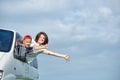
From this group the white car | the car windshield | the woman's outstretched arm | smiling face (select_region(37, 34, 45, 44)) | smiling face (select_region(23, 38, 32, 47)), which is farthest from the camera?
smiling face (select_region(37, 34, 45, 44))

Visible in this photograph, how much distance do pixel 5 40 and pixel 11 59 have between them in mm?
842

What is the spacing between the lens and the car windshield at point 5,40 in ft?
32.4

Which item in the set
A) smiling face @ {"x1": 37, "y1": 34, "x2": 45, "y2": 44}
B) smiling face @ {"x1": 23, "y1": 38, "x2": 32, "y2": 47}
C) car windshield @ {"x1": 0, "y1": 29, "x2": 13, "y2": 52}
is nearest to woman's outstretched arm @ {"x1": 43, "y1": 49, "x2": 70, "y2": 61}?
smiling face @ {"x1": 37, "y1": 34, "x2": 45, "y2": 44}

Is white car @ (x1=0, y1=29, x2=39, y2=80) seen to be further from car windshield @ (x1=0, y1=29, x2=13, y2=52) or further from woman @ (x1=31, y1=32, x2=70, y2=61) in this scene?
woman @ (x1=31, y1=32, x2=70, y2=61)

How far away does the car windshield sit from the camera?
32.4 feet

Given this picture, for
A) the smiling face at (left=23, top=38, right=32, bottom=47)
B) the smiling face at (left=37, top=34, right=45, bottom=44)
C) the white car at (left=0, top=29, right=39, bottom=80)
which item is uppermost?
the smiling face at (left=37, top=34, right=45, bottom=44)

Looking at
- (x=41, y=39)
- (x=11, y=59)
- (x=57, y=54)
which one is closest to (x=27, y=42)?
(x=41, y=39)

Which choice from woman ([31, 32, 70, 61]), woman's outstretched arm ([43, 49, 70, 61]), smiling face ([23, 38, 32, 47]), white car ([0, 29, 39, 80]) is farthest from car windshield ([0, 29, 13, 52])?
woman's outstretched arm ([43, 49, 70, 61])

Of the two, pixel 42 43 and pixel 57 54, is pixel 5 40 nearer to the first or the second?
pixel 42 43

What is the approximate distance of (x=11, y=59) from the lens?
31.3 ft

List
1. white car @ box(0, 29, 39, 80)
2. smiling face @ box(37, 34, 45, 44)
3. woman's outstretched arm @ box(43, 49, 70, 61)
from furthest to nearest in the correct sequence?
smiling face @ box(37, 34, 45, 44) < woman's outstretched arm @ box(43, 49, 70, 61) < white car @ box(0, 29, 39, 80)

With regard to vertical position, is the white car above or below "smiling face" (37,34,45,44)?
below

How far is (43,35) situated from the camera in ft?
34.7

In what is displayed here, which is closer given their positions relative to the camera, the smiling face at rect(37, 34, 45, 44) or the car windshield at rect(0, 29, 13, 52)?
the car windshield at rect(0, 29, 13, 52)
